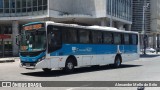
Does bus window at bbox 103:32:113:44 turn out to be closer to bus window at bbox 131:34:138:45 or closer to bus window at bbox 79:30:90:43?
bus window at bbox 79:30:90:43

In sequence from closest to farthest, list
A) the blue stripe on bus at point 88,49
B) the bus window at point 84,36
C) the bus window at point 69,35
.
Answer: the blue stripe on bus at point 88,49 → the bus window at point 69,35 → the bus window at point 84,36

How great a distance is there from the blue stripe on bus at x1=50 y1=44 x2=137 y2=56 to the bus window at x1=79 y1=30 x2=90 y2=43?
1.07 ft

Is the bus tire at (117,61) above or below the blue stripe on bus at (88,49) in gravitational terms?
below

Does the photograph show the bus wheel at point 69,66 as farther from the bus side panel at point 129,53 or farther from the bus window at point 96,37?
the bus side panel at point 129,53

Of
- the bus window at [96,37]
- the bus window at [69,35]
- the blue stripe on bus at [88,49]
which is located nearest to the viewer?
the blue stripe on bus at [88,49]

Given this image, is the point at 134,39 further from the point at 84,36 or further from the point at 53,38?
the point at 53,38

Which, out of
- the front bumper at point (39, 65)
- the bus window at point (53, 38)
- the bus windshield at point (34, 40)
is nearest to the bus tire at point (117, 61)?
the bus window at point (53, 38)

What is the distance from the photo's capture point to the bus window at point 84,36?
769 inches

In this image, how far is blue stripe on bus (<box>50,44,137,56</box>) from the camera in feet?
58.6

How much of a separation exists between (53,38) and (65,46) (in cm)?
119

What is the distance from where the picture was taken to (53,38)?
17.1 meters

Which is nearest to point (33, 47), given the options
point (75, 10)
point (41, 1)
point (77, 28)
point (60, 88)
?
point (77, 28)

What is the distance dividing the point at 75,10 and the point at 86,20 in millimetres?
2927

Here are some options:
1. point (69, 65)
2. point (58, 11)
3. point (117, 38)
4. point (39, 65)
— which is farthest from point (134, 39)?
point (58, 11)
